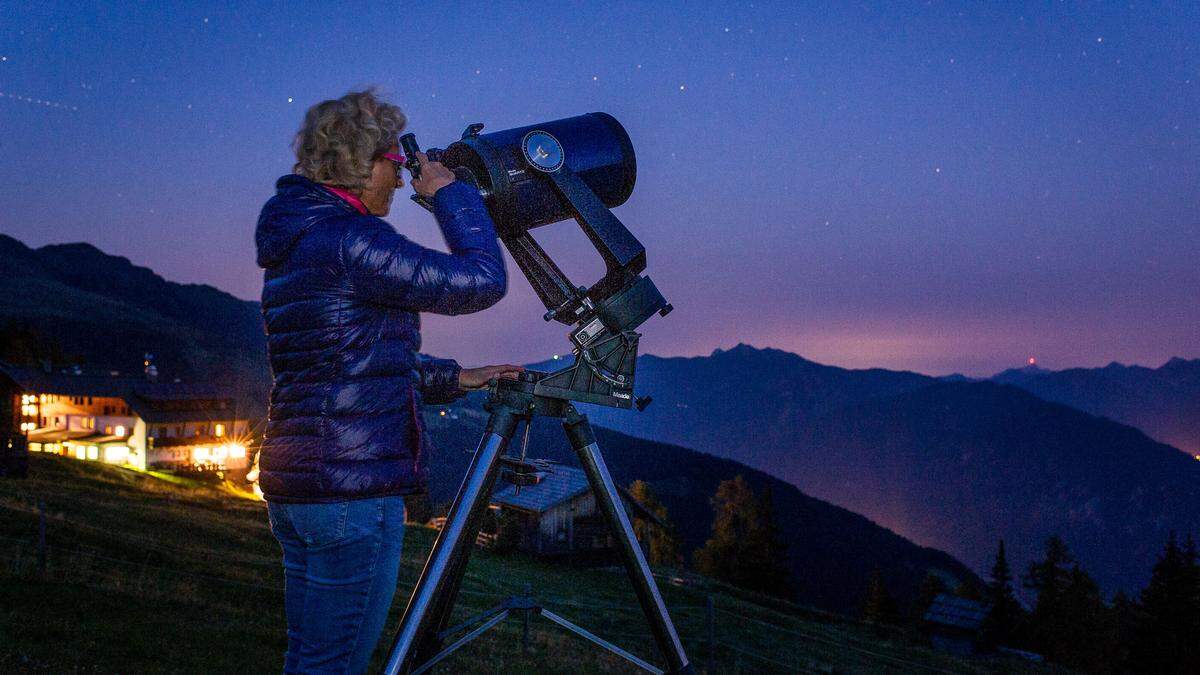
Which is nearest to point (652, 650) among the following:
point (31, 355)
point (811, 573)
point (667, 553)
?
point (667, 553)

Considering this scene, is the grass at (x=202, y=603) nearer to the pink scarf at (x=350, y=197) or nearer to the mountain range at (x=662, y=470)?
the pink scarf at (x=350, y=197)

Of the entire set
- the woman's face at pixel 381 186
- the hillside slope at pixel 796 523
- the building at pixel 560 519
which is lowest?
the hillside slope at pixel 796 523

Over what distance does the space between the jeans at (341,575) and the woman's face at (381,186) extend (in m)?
1.03

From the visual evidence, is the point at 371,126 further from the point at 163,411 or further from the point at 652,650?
the point at 163,411

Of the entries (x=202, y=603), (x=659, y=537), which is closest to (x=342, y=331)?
(x=202, y=603)

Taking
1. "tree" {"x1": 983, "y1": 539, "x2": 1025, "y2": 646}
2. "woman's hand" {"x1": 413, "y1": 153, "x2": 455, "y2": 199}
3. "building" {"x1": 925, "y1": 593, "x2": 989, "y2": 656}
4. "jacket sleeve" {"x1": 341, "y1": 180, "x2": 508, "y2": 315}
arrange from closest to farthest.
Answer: "jacket sleeve" {"x1": 341, "y1": 180, "x2": 508, "y2": 315}
"woman's hand" {"x1": 413, "y1": 153, "x2": 455, "y2": 199}
"building" {"x1": 925, "y1": 593, "x2": 989, "y2": 656}
"tree" {"x1": 983, "y1": 539, "x2": 1025, "y2": 646}

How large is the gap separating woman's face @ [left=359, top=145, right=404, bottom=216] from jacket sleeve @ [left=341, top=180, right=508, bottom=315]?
240mm

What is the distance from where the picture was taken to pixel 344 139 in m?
2.36

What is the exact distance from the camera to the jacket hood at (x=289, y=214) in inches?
88.1

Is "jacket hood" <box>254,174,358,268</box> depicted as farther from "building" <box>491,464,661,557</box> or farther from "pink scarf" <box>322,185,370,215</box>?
"building" <box>491,464,661,557</box>

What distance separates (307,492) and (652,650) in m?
13.4

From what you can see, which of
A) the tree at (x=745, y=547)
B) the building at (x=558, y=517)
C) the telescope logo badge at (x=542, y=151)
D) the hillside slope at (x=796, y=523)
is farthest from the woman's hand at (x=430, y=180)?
the hillside slope at (x=796, y=523)

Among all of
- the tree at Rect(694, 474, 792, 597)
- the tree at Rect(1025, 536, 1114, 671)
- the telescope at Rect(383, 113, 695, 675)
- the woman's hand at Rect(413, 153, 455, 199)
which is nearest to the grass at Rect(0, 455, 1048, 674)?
the telescope at Rect(383, 113, 695, 675)

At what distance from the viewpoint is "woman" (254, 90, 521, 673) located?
222cm
